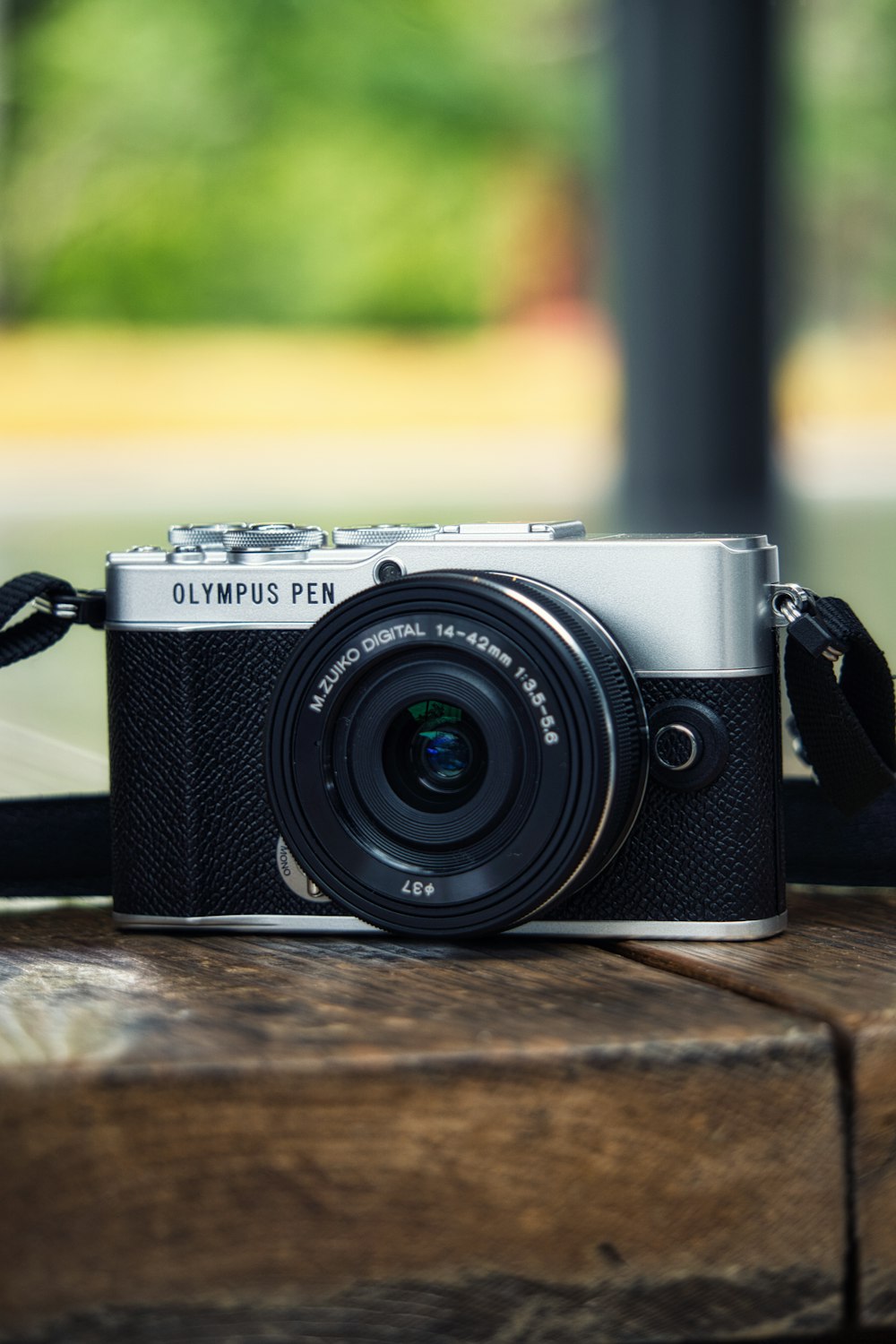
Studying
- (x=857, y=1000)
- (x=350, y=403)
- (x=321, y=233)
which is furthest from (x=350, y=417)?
(x=857, y=1000)

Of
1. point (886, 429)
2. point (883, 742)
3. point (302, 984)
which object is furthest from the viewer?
point (886, 429)

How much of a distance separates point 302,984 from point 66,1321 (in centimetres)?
19

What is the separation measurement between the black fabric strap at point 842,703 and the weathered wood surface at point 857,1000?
0.20 ft

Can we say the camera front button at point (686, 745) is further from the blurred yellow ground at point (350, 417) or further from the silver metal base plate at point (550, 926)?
the blurred yellow ground at point (350, 417)

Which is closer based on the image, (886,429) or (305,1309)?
(305,1309)

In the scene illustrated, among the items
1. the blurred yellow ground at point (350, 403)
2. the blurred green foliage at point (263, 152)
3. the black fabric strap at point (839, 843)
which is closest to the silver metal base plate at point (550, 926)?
the black fabric strap at point (839, 843)

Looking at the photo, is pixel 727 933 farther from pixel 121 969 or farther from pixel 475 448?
pixel 475 448

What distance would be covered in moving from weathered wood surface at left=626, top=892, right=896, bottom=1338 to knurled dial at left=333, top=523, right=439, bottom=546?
0.21m

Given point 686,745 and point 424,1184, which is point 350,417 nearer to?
point 686,745

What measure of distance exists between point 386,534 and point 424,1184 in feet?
1.17

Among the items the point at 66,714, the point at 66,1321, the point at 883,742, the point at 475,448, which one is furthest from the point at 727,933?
the point at 475,448

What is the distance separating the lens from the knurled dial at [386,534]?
846 millimetres

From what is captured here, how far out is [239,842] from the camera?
871mm

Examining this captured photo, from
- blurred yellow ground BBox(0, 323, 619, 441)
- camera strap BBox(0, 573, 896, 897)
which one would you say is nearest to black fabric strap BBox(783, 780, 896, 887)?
camera strap BBox(0, 573, 896, 897)
